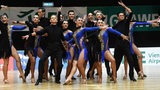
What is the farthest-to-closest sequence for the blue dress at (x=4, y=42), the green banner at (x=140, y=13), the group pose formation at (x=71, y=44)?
the green banner at (x=140, y=13), the blue dress at (x=4, y=42), the group pose formation at (x=71, y=44)

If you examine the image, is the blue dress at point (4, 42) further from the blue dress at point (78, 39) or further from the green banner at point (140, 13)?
the green banner at point (140, 13)

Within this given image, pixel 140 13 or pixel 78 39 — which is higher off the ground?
pixel 140 13

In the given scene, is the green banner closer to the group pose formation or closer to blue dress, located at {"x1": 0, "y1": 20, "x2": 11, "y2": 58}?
the group pose formation

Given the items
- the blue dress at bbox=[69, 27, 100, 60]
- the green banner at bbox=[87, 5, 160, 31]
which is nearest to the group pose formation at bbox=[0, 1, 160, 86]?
the blue dress at bbox=[69, 27, 100, 60]

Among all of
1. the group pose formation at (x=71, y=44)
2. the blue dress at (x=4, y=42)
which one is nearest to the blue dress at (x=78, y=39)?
the group pose formation at (x=71, y=44)

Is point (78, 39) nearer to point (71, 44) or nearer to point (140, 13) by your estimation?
point (71, 44)

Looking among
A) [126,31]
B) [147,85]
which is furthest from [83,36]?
[147,85]

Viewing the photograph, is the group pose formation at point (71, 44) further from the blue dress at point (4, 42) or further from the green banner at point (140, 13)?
the green banner at point (140, 13)

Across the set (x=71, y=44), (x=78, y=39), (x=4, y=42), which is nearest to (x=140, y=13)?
(x=71, y=44)

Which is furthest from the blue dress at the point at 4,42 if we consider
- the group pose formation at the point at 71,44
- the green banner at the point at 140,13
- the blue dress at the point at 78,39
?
the green banner at the point at 140,13

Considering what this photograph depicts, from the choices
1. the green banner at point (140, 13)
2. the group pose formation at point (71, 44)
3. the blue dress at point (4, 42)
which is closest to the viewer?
the group pose formation at point (71, 44)

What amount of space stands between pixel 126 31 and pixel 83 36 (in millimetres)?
1075

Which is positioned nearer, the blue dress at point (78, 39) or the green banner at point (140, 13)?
the blue dress at point (78, 39)

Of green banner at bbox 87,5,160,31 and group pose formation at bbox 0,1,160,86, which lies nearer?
group pose formation at bbox 0,1,160,86
